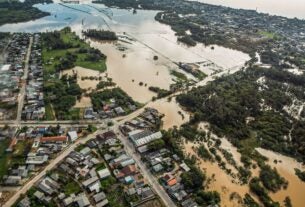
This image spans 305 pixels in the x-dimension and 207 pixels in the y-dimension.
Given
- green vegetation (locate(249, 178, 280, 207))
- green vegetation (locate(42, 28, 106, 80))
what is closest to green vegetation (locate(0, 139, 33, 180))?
green vegetation (locate(42, 28, 106, 80))

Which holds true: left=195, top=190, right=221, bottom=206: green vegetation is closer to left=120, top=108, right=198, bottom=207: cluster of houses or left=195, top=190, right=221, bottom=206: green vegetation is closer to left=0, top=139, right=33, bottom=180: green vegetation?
left=120, top=108, right=198, bottom=207: cluster of houses

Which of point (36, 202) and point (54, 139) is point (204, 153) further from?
point (36, 202)

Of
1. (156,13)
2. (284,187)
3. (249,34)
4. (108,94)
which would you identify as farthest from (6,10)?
(284,187)

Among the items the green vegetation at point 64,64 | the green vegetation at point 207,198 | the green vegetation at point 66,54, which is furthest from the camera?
the green vegetation at point 66,54

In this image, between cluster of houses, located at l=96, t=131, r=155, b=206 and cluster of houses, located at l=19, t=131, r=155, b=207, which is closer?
cluster of houses, located at l=19, t=131, r=155, b=207

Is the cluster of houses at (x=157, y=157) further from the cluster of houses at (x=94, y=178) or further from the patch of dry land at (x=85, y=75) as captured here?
the patch of dry land at (x=85, y=75)

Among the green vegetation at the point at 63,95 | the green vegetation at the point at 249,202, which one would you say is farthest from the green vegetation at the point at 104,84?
the green vegetation at the point at 249,202

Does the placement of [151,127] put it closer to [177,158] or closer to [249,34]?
[177,158]
